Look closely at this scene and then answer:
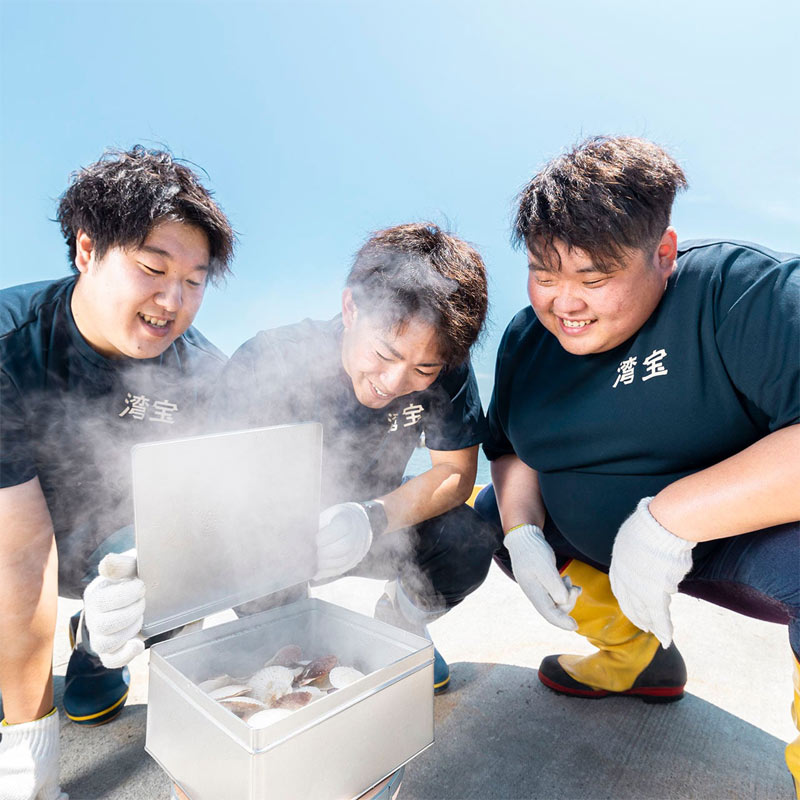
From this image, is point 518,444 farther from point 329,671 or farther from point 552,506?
point 329,671

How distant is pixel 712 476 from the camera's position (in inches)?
45.6

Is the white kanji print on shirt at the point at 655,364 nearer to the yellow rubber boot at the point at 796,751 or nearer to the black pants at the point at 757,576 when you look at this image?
the black pants at the point at 757,576

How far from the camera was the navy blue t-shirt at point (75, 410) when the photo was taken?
1325 mm

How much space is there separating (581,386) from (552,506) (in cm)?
34

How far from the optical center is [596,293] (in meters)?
1.25

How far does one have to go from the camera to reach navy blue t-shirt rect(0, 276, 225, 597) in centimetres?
133

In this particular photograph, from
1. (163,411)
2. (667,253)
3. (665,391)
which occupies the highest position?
(667,253)

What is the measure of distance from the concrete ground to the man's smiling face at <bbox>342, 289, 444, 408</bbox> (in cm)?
85

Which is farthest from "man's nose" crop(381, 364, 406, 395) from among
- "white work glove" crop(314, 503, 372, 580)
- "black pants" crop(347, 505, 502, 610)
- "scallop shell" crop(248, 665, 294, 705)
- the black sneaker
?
the black sneaker

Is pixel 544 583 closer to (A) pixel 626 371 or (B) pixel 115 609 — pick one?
(A) pixel 626 371

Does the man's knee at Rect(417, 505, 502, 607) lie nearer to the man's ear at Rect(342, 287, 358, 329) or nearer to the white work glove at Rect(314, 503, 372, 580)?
the white work glove at Rect(314, 503, 372, 580)

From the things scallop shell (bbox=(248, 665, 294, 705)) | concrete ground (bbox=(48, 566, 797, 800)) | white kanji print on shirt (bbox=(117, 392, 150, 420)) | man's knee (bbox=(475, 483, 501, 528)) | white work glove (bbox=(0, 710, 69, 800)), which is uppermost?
white kanji print on shirt (bbox=(117, 392, 150, 420))

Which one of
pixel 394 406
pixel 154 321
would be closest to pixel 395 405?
pixel 394 406

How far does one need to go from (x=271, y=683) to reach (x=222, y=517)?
34 centimetres
